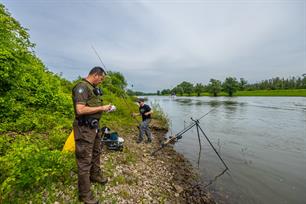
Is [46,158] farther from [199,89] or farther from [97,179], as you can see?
[199,89]

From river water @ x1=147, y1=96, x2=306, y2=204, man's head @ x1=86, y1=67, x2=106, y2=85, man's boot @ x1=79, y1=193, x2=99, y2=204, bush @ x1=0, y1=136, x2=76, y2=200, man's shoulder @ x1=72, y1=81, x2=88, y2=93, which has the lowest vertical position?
river water @ x1=147, y1=96, x2=306, y2=204

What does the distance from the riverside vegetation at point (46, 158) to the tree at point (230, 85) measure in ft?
305

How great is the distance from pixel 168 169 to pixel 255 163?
431cm

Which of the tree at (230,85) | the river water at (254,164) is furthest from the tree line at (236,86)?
the river water at (254,164)

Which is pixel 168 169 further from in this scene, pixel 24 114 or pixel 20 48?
pixel 20 48

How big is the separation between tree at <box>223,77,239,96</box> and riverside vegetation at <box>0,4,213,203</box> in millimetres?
92937

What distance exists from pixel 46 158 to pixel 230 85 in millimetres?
98383

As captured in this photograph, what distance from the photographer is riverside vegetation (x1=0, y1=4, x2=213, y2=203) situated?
3635 mm

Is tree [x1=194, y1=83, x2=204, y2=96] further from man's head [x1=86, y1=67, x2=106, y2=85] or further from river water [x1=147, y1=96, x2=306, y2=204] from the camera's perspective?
man's head [x1=86, y1=67, x2=106, y2=85]

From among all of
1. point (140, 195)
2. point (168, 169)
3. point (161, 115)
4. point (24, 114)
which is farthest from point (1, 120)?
point (161, 115)

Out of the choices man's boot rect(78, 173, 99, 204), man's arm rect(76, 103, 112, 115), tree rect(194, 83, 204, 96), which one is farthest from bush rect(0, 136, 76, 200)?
tree rect(194, 83, 204, 96)

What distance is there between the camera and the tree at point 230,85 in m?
93.6

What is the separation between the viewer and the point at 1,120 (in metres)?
6.05

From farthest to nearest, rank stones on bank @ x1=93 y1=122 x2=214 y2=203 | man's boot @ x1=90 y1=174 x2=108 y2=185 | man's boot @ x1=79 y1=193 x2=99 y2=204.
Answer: stones on bank @ x1=93 y1=122 x2=214 y2=203
man's boot @ x1=90 y1=174 x2=108 y2=185
man's boot @ x1=79 y1=193 x2=99 y2=204
